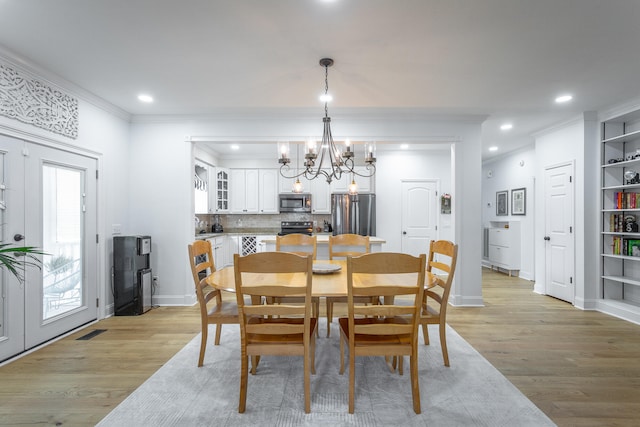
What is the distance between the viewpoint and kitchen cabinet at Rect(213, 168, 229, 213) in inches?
244

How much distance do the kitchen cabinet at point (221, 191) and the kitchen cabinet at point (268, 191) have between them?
2.28 ft

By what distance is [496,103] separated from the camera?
3516mm

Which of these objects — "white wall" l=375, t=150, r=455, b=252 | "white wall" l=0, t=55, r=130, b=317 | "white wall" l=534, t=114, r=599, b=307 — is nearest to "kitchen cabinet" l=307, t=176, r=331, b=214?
"white wall" l=375, t=150, r=455, b=252

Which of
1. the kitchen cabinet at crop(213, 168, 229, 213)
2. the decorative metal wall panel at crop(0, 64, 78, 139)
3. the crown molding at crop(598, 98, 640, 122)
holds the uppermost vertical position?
the crown molding at crop(598, 98, 640, 122)

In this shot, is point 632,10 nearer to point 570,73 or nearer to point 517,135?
point 570,73

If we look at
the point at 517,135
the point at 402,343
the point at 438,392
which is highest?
the point at 517,135

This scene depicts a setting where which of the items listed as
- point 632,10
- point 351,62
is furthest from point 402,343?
point 632,10

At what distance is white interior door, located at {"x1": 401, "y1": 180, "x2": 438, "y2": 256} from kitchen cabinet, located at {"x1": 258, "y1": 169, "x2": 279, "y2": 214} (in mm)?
2635

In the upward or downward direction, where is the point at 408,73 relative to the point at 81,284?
upward

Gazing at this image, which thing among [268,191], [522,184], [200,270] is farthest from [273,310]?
[522,184]

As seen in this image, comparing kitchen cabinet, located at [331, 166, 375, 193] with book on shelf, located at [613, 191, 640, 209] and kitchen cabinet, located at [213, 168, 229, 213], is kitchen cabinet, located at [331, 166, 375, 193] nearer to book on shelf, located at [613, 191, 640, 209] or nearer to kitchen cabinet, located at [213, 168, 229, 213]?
kitchen cabinet, located at [213, 168, 229, 213]

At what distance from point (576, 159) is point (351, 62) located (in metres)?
3.50

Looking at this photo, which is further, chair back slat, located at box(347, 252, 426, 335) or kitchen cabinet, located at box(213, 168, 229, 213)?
kitchen cabinet, located at box(213, 168, 229, 213)

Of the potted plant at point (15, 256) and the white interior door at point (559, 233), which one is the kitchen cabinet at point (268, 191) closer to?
the potted plant at point (15, 256)
